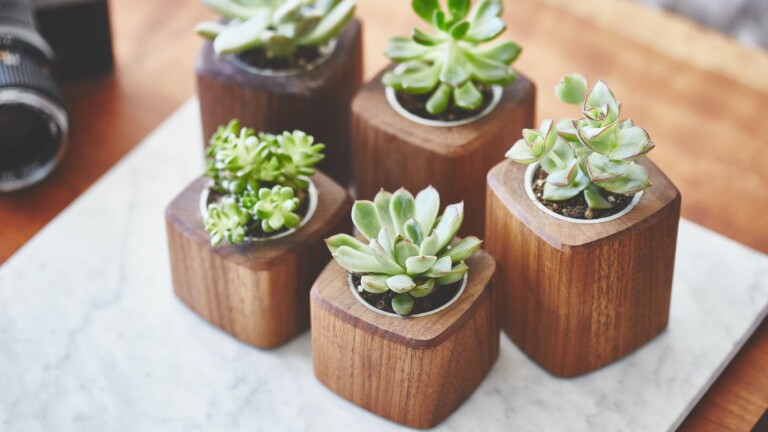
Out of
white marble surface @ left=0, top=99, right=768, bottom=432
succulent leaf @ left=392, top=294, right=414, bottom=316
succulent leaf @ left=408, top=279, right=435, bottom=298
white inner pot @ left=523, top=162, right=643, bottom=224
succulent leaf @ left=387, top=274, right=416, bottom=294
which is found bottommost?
white marble surface @ left=0, top=99, right=768, bottom=432

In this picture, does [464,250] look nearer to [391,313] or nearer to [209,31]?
[391,313]

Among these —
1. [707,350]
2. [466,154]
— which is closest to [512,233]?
[466,154]

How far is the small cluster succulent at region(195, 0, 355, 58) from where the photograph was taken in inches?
35.5

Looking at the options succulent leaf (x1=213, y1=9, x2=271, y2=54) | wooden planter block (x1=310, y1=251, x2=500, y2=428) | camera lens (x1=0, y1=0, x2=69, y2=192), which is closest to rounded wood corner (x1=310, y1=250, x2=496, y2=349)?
wooden planter block (x1=310, y1=251, x2=500, y2=428)

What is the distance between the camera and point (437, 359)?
0.76m

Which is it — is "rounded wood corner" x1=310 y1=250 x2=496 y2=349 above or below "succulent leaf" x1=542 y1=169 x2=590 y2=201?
below

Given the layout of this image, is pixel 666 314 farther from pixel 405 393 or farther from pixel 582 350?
pixel 405 393

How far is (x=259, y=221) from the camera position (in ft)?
2.71

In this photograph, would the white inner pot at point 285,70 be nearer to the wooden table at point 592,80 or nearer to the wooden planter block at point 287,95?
the wooden planter block at point 287,95

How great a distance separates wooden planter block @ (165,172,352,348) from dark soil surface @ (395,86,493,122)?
3.5 inches

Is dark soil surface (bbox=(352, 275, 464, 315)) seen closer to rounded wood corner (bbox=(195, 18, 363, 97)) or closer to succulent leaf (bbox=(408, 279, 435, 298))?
succulent leaf (bbox=(408, 279, 435, 298))

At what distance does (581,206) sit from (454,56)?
159mm

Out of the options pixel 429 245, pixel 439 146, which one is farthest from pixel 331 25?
pixel 429 245

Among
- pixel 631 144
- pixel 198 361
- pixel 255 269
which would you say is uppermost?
pixel 631 144
